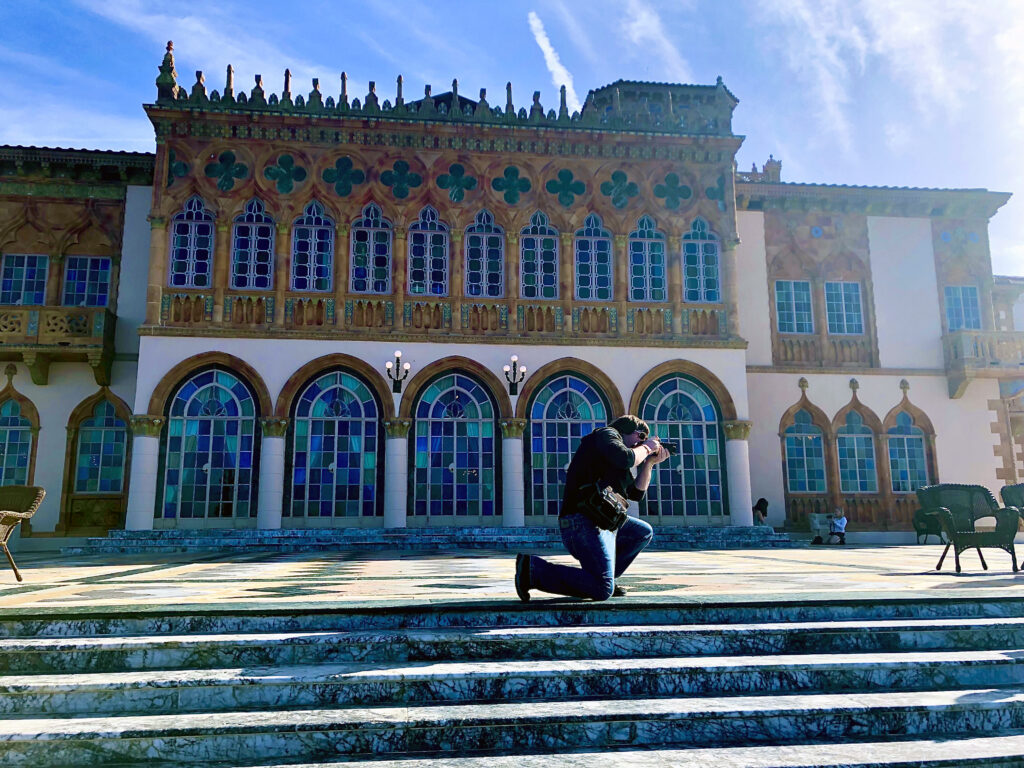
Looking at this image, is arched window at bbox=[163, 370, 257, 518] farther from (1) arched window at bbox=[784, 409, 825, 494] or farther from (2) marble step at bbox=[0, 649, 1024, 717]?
(2) marble step at bbox=[0, 649, 1024, 717]

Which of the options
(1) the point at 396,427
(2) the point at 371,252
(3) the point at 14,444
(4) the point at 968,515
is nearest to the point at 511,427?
(1) the point at 396,427

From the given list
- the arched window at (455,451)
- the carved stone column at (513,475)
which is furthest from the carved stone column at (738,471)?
the arched window at (455,451)

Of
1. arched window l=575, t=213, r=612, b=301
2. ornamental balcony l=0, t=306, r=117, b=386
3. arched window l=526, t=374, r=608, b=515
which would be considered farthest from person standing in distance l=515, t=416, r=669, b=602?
ornamental balcony l=0, t=306, r=117, b=386

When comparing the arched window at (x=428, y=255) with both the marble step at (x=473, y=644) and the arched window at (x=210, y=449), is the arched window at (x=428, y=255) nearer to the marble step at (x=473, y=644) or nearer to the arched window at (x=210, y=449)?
the arched window at (x=210, y=449)

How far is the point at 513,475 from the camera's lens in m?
20.3

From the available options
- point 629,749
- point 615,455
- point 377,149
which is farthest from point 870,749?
point 377,149

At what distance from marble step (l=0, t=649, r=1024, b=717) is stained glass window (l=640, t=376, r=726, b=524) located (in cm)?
1593

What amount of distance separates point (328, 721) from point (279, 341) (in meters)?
17.0

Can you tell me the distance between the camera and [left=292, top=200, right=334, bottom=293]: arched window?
2070 centimetres

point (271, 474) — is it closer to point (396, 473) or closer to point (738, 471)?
point (396, 473)

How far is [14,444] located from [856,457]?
21590 mm

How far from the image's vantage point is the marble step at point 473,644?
15.7ft

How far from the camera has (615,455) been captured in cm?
589

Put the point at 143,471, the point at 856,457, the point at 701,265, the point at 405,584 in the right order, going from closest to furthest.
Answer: the point at 405,584
the point at 143,471
the point at 701,265
the point at 856,457
